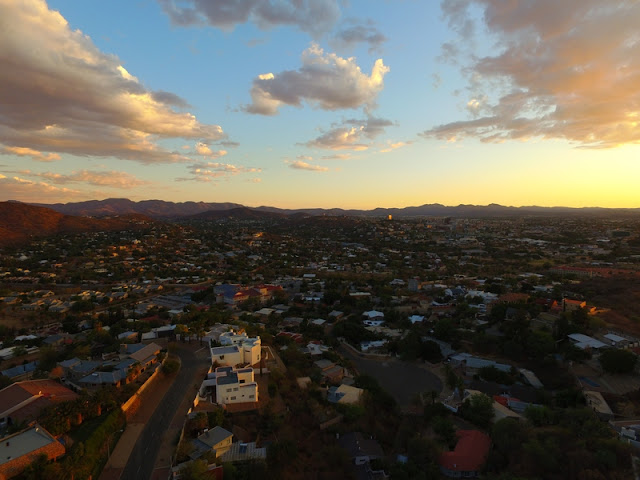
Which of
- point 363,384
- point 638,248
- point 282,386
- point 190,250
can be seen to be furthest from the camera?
point 190,250

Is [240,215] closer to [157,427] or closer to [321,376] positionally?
[321,376]

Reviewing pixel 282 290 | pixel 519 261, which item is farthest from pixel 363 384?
pixel 519 261

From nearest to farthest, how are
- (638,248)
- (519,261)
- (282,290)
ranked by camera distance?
(282,290) → (519,261) → (638,248)

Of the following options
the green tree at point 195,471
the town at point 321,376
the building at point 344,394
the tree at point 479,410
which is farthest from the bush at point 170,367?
the tree at point 479,410

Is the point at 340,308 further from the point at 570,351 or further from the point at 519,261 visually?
the point at 519,261

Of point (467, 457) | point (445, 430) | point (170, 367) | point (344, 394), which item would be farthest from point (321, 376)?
point (467, 457)

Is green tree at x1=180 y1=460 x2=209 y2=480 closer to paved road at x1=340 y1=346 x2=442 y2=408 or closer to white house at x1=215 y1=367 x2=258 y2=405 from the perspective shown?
white house at x1=215 y1=367 x2=258 y2=405
